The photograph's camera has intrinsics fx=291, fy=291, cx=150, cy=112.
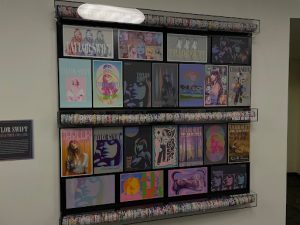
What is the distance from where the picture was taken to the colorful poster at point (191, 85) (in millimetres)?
1807

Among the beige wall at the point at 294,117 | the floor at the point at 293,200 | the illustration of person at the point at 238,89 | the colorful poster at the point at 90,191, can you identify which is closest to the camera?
the colorful poster at the point at 90,191

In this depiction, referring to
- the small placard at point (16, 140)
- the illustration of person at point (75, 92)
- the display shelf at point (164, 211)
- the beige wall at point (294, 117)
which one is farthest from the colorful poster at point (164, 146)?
the beige wall at point (294, 117)

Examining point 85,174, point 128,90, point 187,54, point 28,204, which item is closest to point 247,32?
point 187,54

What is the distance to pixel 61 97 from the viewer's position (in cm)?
158

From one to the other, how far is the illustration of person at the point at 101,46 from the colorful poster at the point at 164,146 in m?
0.52

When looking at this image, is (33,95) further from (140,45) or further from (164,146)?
(164,146)

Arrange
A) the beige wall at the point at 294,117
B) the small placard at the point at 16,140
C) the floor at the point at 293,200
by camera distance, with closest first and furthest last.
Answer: the small placard at the point at 16,140
the floor at the point at 293,200
the beige wall at the point at 294,117

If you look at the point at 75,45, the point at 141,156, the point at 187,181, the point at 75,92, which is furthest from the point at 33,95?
the point at 187,181

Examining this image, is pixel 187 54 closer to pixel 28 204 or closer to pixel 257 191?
pixel 257 191

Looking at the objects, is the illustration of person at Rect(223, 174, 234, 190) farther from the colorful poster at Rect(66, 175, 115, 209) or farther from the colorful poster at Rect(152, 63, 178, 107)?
the colorful poster at Rect(66, 175, 115, 209)

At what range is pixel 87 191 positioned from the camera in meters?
1.64

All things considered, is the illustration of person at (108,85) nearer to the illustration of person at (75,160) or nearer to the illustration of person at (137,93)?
the illustration of person at (137,93)

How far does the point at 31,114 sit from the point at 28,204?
1.59 feet

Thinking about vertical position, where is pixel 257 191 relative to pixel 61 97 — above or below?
below
